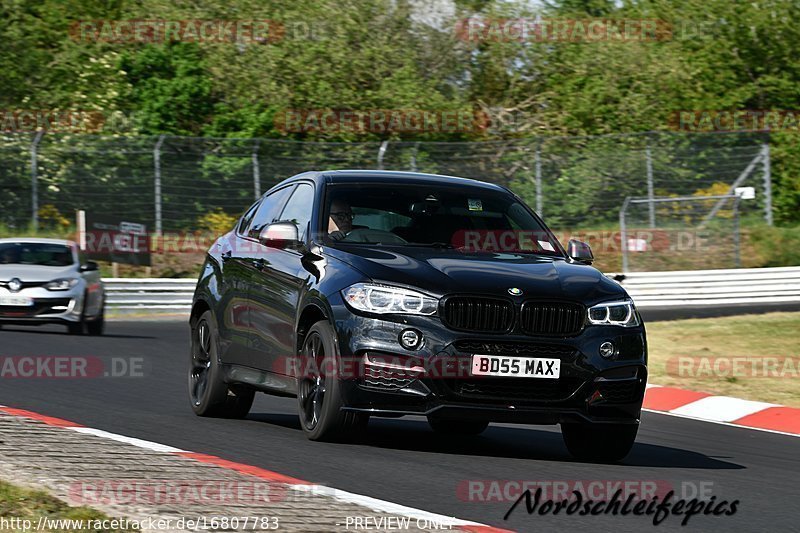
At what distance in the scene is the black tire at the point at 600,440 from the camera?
899 cm

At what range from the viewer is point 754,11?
45125 mm

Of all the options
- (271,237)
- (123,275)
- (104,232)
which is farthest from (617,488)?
(123,275)

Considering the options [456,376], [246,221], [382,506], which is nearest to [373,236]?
[456,376]

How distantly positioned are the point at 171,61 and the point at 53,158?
12.7 metres

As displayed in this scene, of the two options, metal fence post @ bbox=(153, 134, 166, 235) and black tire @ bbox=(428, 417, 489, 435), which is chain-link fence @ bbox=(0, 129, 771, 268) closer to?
metal fence post @ bbox=(153, 134, 166, 235)

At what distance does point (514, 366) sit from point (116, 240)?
21.5 meters

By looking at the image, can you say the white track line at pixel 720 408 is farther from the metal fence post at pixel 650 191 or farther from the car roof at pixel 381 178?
the metal fence post at pixel 650 191

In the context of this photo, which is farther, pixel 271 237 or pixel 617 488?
pixel 271 237

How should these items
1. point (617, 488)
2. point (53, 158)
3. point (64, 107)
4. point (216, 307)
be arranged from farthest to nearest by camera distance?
point (64, 107)
point (53, 158)
point (216, 307)
point (617, 488)

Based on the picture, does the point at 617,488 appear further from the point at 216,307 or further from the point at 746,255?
the point at 746,255

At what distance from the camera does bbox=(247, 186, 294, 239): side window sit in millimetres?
10398

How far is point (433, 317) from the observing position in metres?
8.32

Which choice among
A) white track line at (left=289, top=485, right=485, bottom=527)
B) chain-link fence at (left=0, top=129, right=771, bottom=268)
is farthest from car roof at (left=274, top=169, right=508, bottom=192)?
chain-link fence at (left=0, top=129, right=771, bottom=268)

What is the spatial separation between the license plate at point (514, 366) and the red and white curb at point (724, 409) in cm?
420
